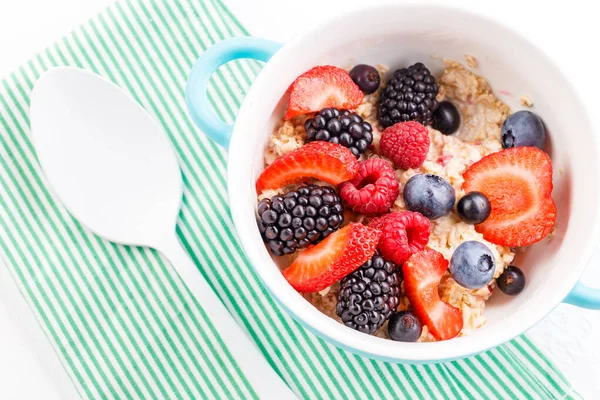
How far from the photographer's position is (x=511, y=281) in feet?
3.59

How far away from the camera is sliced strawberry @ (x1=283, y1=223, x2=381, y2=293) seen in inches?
38.8

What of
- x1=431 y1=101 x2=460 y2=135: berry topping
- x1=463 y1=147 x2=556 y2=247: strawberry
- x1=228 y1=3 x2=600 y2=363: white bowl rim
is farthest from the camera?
x1=431 y1=101 x2=460 y2=135: berry topping

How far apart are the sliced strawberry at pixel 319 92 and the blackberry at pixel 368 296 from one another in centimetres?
28

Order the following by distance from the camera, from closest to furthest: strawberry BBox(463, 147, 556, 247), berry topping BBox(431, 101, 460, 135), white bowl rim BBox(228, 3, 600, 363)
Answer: white bowl rim BBox(228, 3, 600, 363), strawberry BBox(463, 147, 556, 247), berry topping BBox(431, 101, 460, 135)

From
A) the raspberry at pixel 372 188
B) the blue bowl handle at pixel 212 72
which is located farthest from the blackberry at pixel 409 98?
the blue bowl handle at pixel 212 72

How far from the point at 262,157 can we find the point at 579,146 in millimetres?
555

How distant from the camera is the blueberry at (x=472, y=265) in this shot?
102cm

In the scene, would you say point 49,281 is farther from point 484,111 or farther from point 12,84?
point 484,111

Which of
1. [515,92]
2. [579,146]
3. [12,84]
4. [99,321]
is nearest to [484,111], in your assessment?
[515,92]

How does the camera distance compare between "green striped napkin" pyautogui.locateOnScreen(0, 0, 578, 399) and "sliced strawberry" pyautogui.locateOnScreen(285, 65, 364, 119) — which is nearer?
"sliced strawberry" pyautogui.locateOnScreen(285, 65, 364, 119)

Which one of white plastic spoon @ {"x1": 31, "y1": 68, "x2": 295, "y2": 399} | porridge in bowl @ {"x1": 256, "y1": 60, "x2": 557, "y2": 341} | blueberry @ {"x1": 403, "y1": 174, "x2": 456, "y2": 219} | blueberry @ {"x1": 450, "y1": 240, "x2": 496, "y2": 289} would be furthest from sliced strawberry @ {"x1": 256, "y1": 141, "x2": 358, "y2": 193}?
white plastic spoon @ {"x1": 31, "y1": 68, "x2": 295, "y2": 399}

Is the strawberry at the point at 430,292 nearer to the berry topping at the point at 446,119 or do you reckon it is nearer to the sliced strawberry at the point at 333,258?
the sliced strawberry at the point at 333,258

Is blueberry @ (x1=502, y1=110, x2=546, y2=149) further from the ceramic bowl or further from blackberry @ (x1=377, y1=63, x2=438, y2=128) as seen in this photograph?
blackberry @ (x1=377, y1=63, x2=438, y2=128)

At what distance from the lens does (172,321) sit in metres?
1.29
